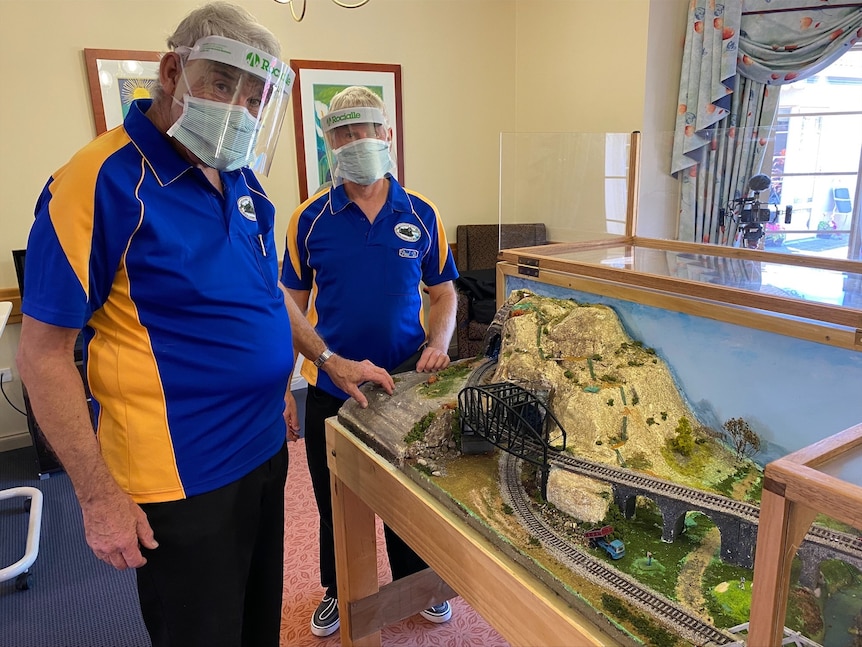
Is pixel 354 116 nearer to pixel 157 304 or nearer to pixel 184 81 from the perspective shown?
pixel 184 81

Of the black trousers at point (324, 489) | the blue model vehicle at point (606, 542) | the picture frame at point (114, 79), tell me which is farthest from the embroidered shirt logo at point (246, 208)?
the picture frame at point (114, 79)

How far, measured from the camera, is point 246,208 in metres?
1.30

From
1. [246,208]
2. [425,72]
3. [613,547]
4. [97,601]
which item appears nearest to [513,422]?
[613,547]

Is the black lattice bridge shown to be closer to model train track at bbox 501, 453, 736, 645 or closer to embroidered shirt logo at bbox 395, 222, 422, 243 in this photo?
model train track at bbox 501, 453, 736, 645

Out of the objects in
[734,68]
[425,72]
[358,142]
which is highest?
[425,72]

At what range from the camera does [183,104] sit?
43.2 inches

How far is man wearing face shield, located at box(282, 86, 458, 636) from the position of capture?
1730 mm

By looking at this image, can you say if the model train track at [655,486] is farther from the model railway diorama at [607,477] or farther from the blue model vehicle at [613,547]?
the blue model vehicle at [613,547]

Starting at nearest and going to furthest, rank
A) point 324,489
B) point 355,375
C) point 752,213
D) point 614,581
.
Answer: point 614,581 < point 355,375 < point 324,489 < point 752,213

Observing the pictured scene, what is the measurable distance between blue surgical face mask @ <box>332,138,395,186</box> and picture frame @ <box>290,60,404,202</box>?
2196mm

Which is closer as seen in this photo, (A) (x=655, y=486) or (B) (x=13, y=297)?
(A) (x=655, y=486)

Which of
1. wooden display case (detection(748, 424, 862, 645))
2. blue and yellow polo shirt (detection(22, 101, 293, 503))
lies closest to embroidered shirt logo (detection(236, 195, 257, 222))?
blue and yellow polo shirt (detection(22, 101, 293, 503))

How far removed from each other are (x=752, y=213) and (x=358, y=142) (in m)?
1.65

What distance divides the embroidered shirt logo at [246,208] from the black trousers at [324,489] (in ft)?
2.18
